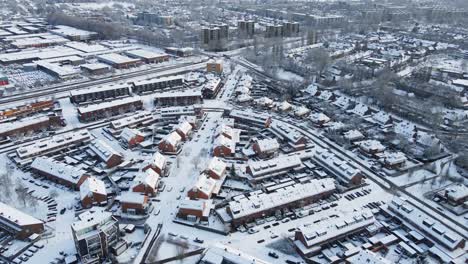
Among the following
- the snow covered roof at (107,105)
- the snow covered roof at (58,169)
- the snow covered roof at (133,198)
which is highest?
the snow covered roof at (107,105)

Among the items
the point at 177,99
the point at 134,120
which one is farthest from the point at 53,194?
the point at 177,99

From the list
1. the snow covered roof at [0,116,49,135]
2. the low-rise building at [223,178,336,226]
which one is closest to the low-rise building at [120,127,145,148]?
the snow covered roof at [0,116,49,135]

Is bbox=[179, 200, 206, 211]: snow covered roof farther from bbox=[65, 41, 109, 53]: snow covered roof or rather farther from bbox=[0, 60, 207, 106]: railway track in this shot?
bbox=[65, 41, 109, 53]: snow covered roof

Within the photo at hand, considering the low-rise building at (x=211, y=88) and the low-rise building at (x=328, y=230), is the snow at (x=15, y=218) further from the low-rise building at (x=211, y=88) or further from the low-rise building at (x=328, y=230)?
the low-rise building at (x=211, y=88)

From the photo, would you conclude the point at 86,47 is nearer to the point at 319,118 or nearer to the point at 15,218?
the point at 319,118

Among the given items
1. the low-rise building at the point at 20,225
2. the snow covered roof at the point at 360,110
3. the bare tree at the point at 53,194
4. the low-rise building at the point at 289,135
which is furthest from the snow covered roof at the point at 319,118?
the low-rise building at the point at 20,225
